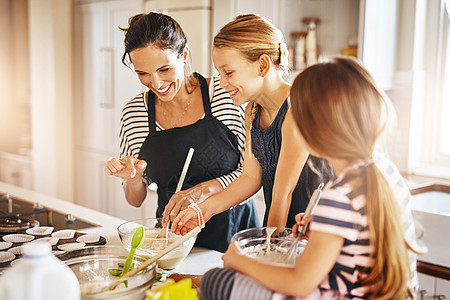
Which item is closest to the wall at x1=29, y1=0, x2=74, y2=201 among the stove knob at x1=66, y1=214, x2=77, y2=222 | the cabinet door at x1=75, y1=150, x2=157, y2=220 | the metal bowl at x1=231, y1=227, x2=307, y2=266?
the cabinet door at x1=75, y1=150, x2=157, y2=220

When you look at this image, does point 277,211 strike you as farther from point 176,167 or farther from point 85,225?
point 85,225

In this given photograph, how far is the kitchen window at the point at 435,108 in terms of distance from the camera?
2760 millimetres

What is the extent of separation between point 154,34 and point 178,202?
0.54 m

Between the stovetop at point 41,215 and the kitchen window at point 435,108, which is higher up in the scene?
the kitchen window at point 435,108

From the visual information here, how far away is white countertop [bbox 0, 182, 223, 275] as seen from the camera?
4.38 ft

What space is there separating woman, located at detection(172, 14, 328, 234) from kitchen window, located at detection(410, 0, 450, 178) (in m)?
1.63

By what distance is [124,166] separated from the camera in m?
1.48

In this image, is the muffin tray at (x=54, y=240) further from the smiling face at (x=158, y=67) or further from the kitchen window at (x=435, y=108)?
the kitchen window at (x=435, y=108)

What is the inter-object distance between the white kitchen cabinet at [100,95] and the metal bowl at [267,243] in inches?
115

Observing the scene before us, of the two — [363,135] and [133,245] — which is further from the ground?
[363,135]

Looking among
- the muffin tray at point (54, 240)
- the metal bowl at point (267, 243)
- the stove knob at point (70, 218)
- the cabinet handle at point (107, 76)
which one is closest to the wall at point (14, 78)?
the cabinet handle at point (107, 76)

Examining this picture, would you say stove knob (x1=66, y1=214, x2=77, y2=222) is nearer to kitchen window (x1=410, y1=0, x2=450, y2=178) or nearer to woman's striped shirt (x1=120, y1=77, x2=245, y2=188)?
woman's striped shirt (x1=120, y1=77, x2=245, y2=188)

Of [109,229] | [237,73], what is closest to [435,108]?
[237,73]

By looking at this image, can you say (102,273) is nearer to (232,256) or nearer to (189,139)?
(232,256)
